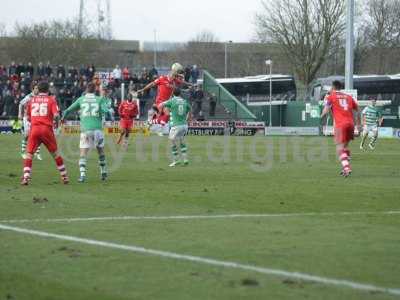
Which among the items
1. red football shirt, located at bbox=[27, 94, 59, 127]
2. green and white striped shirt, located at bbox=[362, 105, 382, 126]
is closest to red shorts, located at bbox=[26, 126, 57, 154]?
red football shirt, located at bbox=[27, 94, 59, 127]

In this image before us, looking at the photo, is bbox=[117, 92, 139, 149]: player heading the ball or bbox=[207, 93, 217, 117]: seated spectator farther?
bbox=[207, 93, 217, 117]: seated spectator

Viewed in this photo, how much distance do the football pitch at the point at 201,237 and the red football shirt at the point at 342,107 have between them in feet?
4.34

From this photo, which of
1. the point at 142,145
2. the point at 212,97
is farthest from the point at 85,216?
the point at 212,97

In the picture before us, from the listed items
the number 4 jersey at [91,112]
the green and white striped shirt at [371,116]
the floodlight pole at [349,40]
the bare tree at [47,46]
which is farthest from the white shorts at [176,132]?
the bare tree at [47,46]

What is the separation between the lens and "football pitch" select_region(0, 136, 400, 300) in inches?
361

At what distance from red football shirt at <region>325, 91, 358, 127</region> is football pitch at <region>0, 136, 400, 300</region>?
1323mm

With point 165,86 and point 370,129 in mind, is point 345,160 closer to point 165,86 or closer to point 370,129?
point 165,86

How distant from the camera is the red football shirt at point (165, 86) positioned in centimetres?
3033

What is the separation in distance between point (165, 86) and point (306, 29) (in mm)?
50358

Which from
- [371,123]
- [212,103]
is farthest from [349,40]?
[212,103]

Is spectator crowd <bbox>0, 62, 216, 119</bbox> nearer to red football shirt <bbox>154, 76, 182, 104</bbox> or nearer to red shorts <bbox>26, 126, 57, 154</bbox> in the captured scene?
red football shirt <bbox>154, 76, 182, 104</bbox>

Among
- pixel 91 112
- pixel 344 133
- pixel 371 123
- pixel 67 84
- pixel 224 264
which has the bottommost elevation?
pixel 224 264

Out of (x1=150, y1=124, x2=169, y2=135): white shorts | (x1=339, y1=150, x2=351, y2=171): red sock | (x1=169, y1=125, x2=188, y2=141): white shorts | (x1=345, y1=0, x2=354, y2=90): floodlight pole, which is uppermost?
(x1=345, y1=0, x2=354, y2=90): floodlight pole

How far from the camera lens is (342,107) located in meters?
22.9
